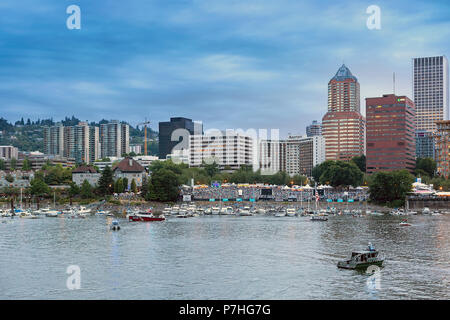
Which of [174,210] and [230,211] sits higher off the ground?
[174,210]

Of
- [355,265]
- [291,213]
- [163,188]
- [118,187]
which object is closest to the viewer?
[355,265]

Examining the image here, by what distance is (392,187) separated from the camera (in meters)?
156

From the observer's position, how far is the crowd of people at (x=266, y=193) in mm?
170750

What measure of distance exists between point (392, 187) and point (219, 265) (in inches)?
4638

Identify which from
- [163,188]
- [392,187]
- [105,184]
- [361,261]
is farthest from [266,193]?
[361,261]

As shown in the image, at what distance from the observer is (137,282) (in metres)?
42.4

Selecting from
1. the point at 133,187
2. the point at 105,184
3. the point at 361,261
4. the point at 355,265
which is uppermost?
the point at 105,184

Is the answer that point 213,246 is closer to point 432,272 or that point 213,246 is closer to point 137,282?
point 137,282

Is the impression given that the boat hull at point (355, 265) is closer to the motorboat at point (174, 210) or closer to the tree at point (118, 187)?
the motorboat at point (174, 210)

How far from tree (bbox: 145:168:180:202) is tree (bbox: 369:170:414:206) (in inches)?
2490

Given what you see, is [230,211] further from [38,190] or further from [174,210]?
[38,190]

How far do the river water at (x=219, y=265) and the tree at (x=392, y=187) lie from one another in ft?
244
